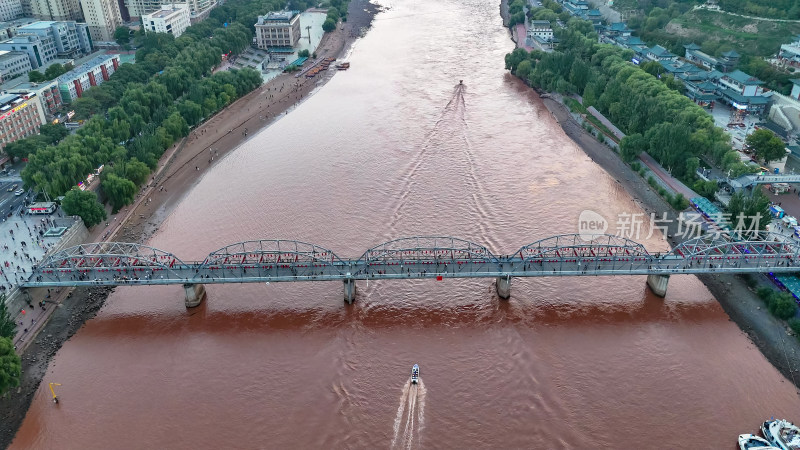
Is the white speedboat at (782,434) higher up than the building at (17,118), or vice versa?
the building at (17,118)

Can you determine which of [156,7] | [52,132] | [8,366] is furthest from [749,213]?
[156,7]

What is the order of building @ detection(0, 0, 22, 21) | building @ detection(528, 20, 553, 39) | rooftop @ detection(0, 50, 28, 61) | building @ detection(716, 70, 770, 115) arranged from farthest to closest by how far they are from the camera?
building @ detection(0, 0, 22, 21), building @ detection(528, 20, 553, 39), rooftop @ detection(0, 50, 28, 61), building @ detection(716, 70, 770, 115)

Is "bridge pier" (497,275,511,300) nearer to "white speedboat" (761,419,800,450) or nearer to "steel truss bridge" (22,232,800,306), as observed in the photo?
"steel truss bridge" (22,232,800,306)

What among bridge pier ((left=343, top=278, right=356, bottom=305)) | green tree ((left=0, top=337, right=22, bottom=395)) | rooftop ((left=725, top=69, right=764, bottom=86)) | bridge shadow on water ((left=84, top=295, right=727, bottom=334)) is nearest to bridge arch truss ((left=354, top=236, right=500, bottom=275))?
bridge pier ((left=343, top=278, right=356, bottom=305))

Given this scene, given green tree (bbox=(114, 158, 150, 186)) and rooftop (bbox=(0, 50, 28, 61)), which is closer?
green tree (bbox=(114, 158, 150, 186))

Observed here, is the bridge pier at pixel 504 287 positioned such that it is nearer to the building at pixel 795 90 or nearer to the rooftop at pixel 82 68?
the building at pixel 795 90

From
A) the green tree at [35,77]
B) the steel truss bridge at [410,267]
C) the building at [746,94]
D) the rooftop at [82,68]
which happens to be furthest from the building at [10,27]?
the building at [746,94]

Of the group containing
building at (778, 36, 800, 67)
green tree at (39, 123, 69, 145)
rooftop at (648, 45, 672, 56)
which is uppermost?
building at (778, 36, 800, 67)
